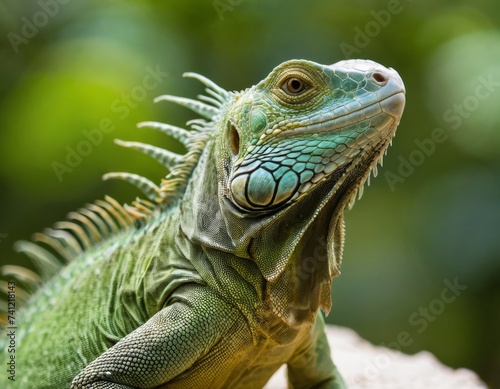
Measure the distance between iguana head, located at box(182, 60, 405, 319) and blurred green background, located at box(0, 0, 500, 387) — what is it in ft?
16.3

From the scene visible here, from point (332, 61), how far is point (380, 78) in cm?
533

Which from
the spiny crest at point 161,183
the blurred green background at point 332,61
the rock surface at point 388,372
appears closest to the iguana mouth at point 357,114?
the spiny crest at point 161,183

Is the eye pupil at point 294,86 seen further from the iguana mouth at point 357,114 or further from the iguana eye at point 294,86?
the iguana mouth at point 357,114

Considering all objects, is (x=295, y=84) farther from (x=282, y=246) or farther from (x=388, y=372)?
(x=388, y=372)

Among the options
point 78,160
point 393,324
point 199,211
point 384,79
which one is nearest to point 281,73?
point 384,79

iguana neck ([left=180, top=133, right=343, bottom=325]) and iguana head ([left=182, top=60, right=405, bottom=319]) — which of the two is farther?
iguana neck ([left=180, top=133, right=343, bottom=325])

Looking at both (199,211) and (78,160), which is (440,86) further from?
(199,211)

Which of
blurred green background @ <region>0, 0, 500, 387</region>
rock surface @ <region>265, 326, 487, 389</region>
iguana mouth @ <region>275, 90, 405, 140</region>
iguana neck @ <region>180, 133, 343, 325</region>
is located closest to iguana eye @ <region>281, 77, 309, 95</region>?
iguana mouth @ <region>275, 90, 405, 140</region>

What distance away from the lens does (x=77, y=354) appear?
348cm

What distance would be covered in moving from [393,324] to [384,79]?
6.91 meters

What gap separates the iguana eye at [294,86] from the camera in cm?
303

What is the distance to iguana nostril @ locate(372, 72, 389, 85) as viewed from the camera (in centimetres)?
293

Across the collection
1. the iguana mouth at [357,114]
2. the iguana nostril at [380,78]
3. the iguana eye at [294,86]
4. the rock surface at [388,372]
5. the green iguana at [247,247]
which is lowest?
the rock surface at [388,372]

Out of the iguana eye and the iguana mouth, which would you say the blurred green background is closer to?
the iguana eye
